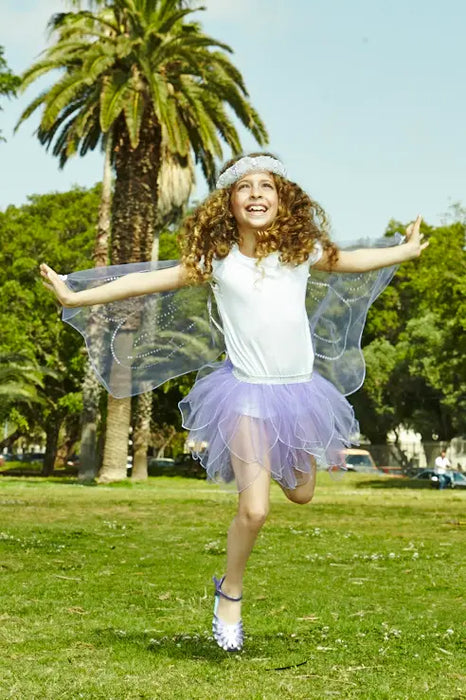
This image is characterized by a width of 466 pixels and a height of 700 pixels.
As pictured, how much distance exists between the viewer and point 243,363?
5.59 m

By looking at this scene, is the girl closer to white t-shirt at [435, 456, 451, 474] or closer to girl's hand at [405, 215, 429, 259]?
girl's hand at [405, 215, 429, 259]

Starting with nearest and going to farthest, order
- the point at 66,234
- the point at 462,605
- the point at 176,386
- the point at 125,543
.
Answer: the point at 462,605
the point at 125,543
the point at 176,386
the point at 66,234

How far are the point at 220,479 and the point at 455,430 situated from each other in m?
60.0

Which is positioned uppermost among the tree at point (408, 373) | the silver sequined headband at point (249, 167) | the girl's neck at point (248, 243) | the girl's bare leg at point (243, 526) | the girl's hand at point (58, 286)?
the tree at point (408, 373)

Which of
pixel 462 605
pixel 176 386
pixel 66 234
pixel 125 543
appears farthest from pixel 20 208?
pixel 462 605

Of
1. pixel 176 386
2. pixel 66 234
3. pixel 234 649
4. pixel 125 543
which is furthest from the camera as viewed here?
pixel 66 234

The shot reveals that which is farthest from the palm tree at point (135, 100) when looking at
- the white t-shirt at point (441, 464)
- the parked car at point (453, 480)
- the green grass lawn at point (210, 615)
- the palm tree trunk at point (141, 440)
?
the green grass lawn at point (210, 615)

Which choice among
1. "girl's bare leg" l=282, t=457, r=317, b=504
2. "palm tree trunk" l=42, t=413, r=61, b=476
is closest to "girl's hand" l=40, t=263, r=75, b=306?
"girl's bare leg" l=282, t=457, r=317, b=504

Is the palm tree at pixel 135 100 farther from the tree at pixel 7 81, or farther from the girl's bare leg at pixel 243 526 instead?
the girl's bare leg at pixel 243 526

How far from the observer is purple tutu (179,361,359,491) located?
214 inches

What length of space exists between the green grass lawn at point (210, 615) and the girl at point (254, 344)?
579 millimetres

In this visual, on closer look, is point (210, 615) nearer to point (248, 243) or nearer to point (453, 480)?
point (248, 243)

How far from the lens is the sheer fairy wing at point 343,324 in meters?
6.62

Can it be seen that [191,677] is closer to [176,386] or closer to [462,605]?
[462,605]
